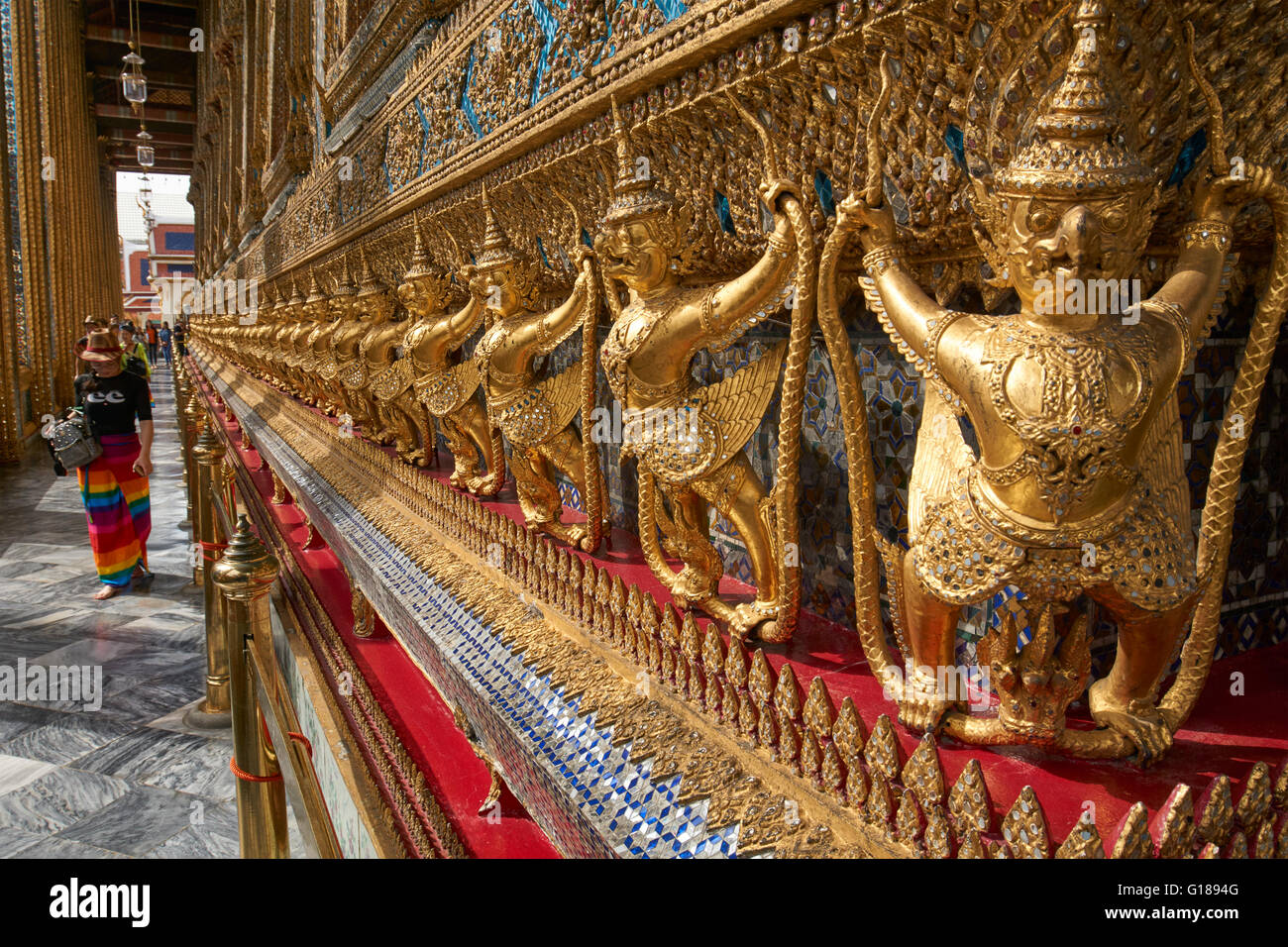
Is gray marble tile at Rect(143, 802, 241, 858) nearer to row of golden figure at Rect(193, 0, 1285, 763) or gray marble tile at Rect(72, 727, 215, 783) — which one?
gray marble tile at Rect(72, 727, 215, 783)

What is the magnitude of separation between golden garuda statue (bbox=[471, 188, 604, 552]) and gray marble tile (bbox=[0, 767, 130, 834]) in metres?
1.99

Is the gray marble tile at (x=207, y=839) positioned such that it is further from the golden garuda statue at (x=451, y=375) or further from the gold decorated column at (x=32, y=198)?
the gold decorated column at (x=32, y=198)

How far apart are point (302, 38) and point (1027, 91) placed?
21.0ft

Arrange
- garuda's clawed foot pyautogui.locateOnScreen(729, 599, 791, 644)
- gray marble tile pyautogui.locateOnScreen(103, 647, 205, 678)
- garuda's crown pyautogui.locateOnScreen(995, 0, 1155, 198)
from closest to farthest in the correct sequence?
garuda's crown pyautogui.locateOnScreen(995, 0, 1155, 198) < garuda's clawed foot pyautogui.locateOnScreen(729, 599, 791, 644) < gray marble tile pyautogui.locateOnScreen(103, 647, 205, 678)

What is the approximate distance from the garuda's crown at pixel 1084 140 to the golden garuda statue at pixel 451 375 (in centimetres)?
178

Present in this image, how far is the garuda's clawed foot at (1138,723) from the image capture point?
937 millimetres

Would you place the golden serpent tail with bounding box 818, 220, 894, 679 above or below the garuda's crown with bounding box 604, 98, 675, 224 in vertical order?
below

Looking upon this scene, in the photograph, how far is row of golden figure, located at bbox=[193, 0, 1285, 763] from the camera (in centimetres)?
81

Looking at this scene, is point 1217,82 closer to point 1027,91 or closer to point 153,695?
point 1027,91

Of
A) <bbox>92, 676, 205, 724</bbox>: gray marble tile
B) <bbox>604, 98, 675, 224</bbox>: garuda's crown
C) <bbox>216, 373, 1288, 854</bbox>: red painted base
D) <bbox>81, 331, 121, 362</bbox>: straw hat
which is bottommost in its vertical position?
<bbox>92, 676, 205, 724</bbox>: gray marble tile

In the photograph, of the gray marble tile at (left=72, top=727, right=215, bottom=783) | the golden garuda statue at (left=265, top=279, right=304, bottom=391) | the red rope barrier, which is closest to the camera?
the red rope barrier

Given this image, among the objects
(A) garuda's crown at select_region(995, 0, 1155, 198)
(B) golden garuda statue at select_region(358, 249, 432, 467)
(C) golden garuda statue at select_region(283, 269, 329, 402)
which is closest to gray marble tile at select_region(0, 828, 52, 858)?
(B) golden garuda statue at select_region(358, 249, 432, 467)

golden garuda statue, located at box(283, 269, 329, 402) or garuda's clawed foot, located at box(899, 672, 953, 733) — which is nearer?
garuda's clawed foot, located at box(899, 672, 953, 733)

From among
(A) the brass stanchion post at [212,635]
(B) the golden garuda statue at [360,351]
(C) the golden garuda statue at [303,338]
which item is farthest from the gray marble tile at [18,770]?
(C) the golden garuda statue at [303,338]
